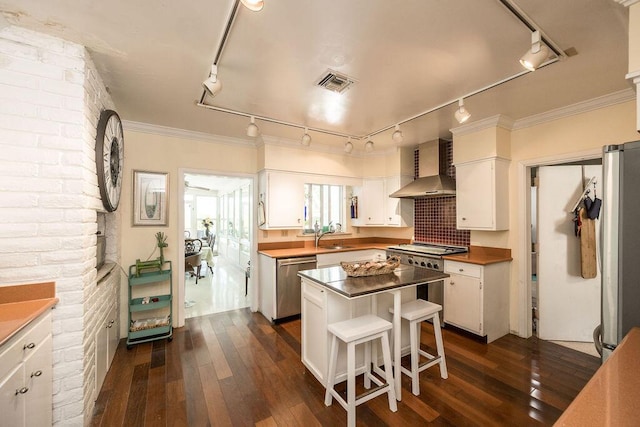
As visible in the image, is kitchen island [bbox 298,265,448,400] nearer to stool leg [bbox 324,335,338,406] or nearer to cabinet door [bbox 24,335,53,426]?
stool leg [bbox 324,335,338,406]

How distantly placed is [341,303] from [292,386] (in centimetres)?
83

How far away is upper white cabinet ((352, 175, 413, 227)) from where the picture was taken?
4293mm

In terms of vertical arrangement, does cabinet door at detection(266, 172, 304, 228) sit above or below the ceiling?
below

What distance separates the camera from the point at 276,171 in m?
3.73

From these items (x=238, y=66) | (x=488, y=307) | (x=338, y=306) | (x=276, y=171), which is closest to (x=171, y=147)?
(x=276, y=171)

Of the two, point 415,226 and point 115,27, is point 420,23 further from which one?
point 415,226

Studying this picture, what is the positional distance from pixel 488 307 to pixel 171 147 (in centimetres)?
432

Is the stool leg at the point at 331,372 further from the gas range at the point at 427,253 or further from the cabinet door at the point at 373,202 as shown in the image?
the cabinet door at the point at 373,202

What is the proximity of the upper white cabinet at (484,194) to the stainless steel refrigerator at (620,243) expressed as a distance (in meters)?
1.89

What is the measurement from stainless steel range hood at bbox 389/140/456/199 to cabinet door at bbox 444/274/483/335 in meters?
1.17

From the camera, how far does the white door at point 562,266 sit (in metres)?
2.94

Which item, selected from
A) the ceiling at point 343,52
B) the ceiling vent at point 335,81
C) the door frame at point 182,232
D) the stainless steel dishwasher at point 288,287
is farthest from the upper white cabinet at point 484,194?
the door frame at point 182,232

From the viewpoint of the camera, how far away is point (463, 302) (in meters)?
3.04

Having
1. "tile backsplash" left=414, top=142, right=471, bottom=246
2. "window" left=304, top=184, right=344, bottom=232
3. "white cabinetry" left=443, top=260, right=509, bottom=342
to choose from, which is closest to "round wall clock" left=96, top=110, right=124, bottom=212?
"window" left=304, top=184, right=344, bottom=232
